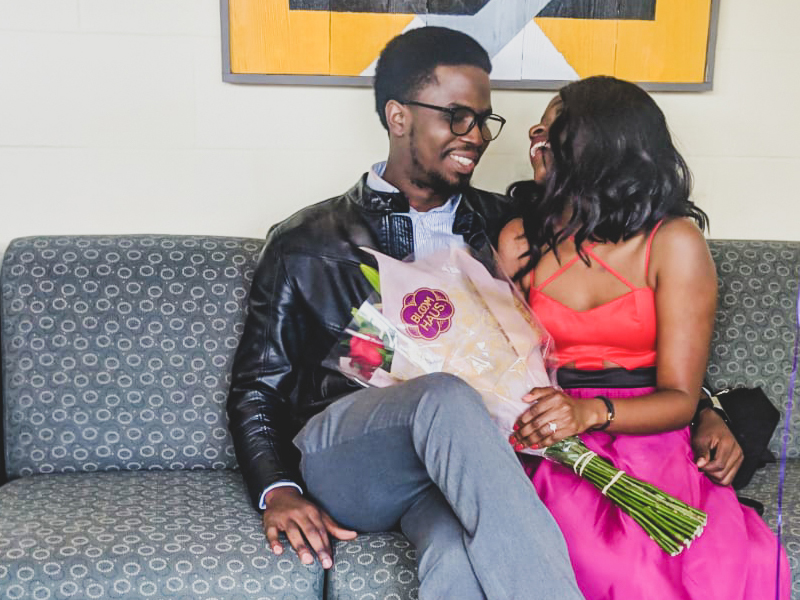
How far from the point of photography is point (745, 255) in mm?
2078

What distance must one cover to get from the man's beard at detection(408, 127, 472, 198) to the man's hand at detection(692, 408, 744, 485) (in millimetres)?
700

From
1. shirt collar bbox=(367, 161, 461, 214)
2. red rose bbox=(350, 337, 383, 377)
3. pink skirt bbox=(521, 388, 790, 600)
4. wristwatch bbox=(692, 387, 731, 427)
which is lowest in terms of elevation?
pink skirt bbox=(521, 388, 790, 600)

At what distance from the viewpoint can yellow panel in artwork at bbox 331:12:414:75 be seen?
2.12m

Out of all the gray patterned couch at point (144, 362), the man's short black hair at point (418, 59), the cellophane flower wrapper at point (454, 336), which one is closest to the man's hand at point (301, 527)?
the gray patterned couch at point (144, 362)

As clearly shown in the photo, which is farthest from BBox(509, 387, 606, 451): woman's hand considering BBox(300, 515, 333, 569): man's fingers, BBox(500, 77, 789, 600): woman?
BBox(300, 515, 333, 569): man's fingers

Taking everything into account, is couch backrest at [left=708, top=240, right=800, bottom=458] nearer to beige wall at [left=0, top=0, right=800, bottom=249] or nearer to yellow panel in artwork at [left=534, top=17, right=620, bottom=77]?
beige wall at [left=0, top=0, right=800, bottom=249]

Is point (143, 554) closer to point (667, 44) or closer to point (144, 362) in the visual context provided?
point (144, 362)

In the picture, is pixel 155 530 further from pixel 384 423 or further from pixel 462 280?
pixel 462 280

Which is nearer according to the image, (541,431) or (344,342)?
(541,431)

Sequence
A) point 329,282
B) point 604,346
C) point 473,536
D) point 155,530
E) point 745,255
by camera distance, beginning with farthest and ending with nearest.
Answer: point 745,255 < point 329,282 < point 604,346 < point 155,530 < point 473,536

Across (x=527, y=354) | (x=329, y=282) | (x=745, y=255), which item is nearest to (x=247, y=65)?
(x=329, y=282)

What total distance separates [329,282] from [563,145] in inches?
22.1

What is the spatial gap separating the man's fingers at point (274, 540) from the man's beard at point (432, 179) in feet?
2.64

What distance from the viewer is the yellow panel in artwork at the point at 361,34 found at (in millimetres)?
2121
